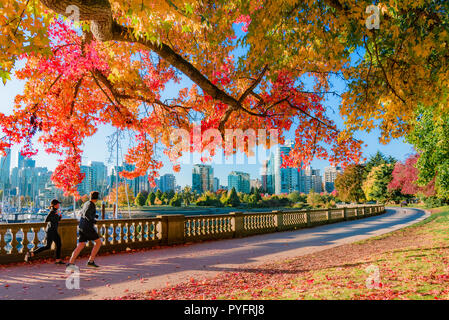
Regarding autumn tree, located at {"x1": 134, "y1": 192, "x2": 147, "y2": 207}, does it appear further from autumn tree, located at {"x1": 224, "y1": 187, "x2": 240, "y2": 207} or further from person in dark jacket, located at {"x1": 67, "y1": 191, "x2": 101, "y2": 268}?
person in dark jacket, located at {"x1": 67, "y1": 191, "x2": 101, "y2": 268}

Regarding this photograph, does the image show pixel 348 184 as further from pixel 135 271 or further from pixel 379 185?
pixel 135 271

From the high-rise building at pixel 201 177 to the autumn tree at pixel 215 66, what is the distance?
8711cm

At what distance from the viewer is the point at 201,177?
105875mm

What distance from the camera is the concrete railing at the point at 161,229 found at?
29.6 feet

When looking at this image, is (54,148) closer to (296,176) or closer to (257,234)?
(257,234)

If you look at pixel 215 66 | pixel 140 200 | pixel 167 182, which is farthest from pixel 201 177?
pixel 215 66

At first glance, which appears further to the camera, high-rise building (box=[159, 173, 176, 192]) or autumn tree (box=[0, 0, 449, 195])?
high-rise building (box=[159, 173, 176, 192])

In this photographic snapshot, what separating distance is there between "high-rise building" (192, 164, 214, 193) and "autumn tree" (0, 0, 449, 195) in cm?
8711

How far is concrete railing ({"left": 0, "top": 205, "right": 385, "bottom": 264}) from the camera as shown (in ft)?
29.6

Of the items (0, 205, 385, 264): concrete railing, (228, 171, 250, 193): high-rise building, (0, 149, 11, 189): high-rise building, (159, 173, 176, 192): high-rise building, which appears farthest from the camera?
(159, 173, 176, 192): high-rise building

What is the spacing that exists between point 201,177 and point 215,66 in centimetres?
9356

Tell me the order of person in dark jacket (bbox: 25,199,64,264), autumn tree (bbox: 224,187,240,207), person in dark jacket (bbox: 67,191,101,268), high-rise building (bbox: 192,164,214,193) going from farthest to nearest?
high-rise building (bbox: 192,164,214,193) < autumn tree (bbox: 224,187,240,207) < person in dark jacket (bbox: 25,199,64,264) < person in dark jacket (bbox: 67,191,101,268)

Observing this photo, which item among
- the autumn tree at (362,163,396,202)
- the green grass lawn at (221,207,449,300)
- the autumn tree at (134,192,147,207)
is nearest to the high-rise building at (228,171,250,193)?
the autumn tree at (134,192,147,207)
